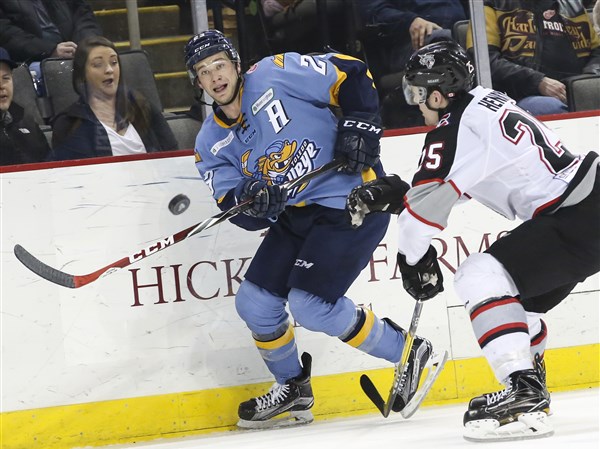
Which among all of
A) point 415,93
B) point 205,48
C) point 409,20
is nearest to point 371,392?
point 415,93

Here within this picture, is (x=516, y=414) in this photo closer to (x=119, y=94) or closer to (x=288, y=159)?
(x=288, y=159)

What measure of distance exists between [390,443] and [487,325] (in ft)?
1.47

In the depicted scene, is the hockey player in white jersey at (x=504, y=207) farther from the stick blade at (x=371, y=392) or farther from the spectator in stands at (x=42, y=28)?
the spectator in stands at (x=42, y=28)

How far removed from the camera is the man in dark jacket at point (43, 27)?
145 inches

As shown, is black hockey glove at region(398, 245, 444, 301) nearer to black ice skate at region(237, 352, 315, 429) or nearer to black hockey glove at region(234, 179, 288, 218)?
black hockey glove at region(234, 179, 288, 218)

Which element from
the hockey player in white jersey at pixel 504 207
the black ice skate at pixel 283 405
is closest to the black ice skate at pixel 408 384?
the black ice skate at pixel 283 405

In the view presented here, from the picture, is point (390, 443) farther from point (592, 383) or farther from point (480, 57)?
point (480, 57)

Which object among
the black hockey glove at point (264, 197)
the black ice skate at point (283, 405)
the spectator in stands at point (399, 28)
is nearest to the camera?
the black hockey glove at point (264, 197)

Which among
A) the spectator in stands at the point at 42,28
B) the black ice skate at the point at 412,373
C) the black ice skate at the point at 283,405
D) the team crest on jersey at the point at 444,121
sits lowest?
the black ice skate at the point at 283,405

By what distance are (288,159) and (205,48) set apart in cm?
41

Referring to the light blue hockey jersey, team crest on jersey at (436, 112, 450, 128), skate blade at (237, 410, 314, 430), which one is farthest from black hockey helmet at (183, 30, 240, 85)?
skate blade at (237, 410, 314, 430)

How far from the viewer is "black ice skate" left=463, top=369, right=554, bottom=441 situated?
2.69 m

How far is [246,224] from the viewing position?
3.41 metres

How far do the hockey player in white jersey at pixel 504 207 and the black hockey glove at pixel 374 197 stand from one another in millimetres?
183
